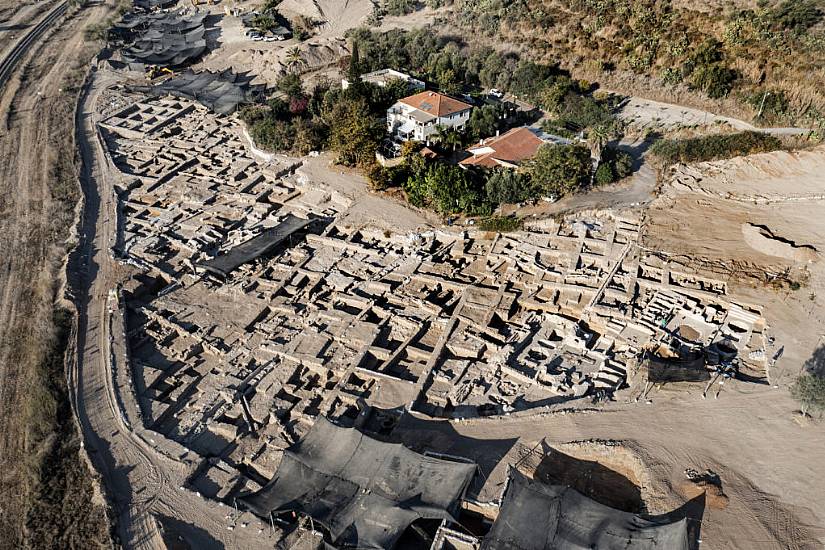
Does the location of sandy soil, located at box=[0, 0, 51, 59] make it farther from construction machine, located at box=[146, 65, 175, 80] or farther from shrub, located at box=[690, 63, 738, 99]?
shrub, located at box=[690, 63, 738, 99]

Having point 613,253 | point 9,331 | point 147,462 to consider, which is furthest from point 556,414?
point 9,331

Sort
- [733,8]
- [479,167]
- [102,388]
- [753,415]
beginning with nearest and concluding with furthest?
1. [753,415]
2. [102,388]
3. [479,167]
4. [733,8]

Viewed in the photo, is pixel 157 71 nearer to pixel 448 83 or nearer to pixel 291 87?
pixel 291 87

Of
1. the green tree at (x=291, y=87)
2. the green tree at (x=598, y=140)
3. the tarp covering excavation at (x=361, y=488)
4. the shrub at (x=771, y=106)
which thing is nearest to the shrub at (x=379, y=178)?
the green tree at (x=598, y=140)

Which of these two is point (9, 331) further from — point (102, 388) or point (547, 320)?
point (547, 320)

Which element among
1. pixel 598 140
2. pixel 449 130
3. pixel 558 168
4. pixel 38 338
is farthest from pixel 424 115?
pixel 38 338

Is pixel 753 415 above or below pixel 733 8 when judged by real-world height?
below
